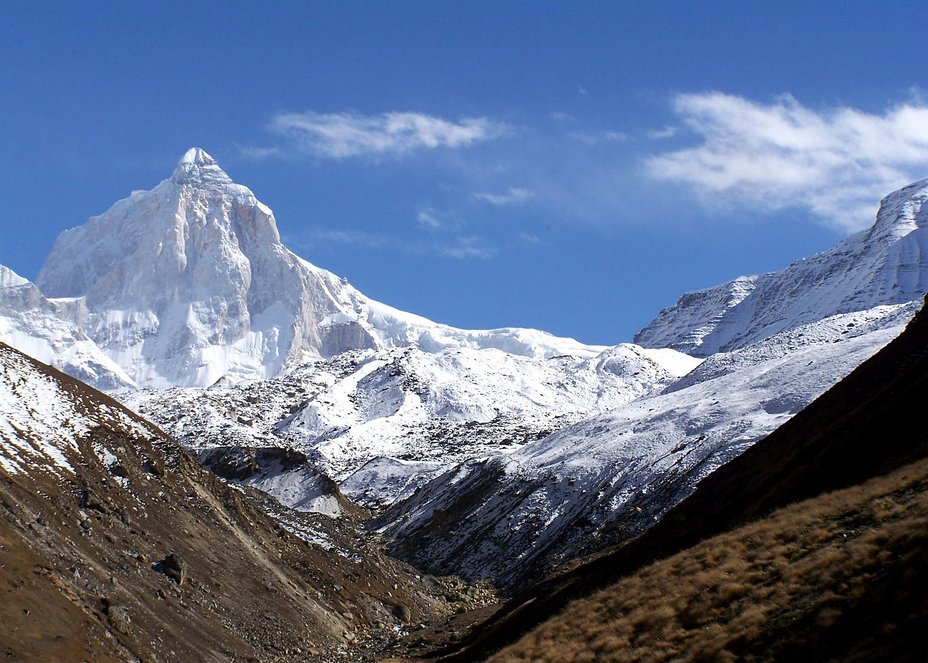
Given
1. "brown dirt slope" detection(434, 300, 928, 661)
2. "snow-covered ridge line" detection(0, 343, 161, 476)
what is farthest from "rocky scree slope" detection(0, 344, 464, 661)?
"brown dirt slope" detection(434, 300, 928, 661)

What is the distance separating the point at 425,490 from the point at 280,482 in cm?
2318

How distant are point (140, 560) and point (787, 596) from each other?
154 ft

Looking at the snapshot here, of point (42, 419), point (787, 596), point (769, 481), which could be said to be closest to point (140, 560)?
point (42, 419)

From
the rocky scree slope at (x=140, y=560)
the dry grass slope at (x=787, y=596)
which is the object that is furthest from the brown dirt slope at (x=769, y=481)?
the rocky scree slope at (x=140, y=560)

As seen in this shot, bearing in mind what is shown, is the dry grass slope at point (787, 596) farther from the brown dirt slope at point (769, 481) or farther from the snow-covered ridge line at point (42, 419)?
the snow-covered ridge line at point (42, 419)

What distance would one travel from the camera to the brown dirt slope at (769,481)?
4031 centimetres

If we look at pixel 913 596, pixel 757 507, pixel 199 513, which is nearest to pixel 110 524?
pixel 199 513

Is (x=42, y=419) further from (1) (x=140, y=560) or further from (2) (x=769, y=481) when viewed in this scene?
(2) (x=769, y=481)

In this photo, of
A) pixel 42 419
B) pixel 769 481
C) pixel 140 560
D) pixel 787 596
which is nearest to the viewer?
pixel 787 596

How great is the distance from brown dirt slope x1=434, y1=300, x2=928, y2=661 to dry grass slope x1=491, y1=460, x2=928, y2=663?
20.1 ft

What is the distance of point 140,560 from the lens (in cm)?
6294

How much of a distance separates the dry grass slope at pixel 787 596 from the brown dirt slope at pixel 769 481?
6.12 m

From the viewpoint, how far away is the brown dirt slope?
40.3 meters

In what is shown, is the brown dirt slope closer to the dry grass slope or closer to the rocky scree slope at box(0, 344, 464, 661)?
the dry grass slope
